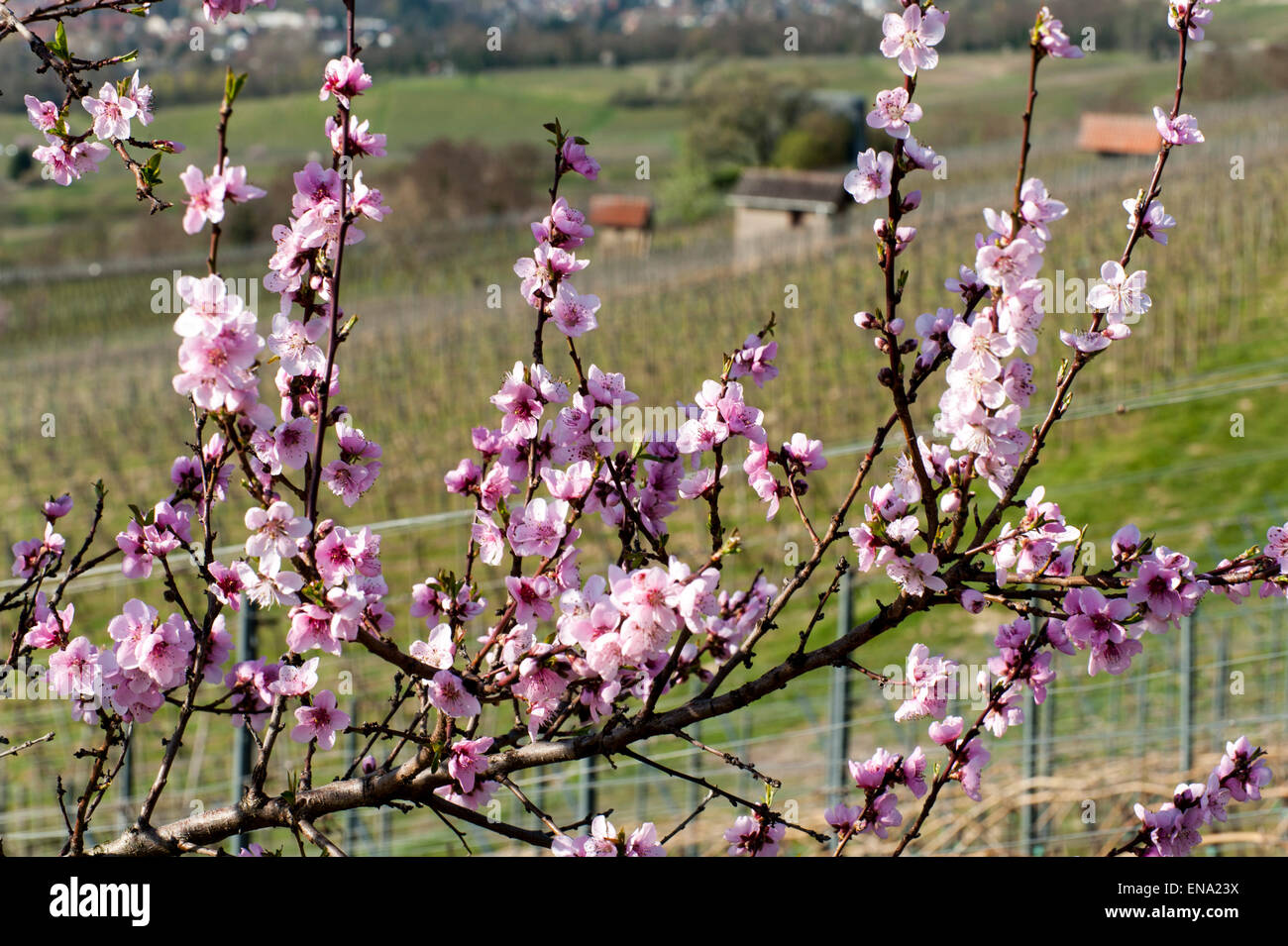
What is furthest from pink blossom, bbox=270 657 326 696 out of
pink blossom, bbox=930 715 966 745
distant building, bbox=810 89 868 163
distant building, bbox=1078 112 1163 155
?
distant building, bbox=810 89 868 163

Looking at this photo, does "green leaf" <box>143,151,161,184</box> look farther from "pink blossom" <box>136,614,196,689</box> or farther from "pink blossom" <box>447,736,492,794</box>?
"pink blossom" <box>447,736,492,794</box>

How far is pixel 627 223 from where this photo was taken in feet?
135

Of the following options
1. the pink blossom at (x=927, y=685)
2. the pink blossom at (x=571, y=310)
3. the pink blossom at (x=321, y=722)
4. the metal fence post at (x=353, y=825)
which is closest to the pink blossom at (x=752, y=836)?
the pink blossom at (x=927, y=685)

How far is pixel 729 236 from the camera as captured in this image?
41750 millimetres

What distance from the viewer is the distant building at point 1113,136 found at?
38.4 meters

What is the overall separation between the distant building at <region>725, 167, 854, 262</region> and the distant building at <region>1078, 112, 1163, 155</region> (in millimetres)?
8685

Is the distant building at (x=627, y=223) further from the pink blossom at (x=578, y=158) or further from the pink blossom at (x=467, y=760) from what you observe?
the pink blossom at (x=467, y=760)

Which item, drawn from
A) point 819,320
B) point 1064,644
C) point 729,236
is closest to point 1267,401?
point 819,320

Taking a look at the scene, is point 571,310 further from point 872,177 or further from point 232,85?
point 232,85

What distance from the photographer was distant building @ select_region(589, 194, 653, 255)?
1618 inches

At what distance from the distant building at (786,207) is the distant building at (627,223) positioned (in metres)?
4.34

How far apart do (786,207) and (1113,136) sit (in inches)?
459

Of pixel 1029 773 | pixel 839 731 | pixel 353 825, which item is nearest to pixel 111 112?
pixel 353 825
